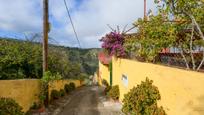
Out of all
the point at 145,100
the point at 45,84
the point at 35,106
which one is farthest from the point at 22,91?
the point at 145,100

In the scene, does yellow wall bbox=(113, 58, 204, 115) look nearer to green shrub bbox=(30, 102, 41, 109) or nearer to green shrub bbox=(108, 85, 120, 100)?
green shrub bbox=(30, 102, 41, 109)

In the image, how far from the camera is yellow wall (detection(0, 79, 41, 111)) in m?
14.0

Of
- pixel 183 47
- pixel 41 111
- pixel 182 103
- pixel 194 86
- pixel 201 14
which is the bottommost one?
pixel 41 111

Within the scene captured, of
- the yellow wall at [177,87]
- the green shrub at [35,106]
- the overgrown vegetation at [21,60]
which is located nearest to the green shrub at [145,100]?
the yellow wall at [177,87]

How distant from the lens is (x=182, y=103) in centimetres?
950

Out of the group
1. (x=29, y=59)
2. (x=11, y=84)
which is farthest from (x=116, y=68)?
(x=11, y=84)

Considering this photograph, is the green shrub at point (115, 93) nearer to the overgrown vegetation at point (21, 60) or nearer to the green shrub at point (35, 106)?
the overgrown vegetation at point (21, 60)

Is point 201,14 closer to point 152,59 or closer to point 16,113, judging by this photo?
point 152,59

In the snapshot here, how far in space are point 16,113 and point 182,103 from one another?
628 cm

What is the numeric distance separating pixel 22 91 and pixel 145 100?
20.7 ft

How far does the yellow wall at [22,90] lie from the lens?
1405cm

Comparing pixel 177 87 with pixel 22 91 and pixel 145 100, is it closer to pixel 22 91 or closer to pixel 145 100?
pixel 145 100

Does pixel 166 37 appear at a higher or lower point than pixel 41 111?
higher

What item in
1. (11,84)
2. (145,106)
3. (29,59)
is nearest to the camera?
(145,106)
